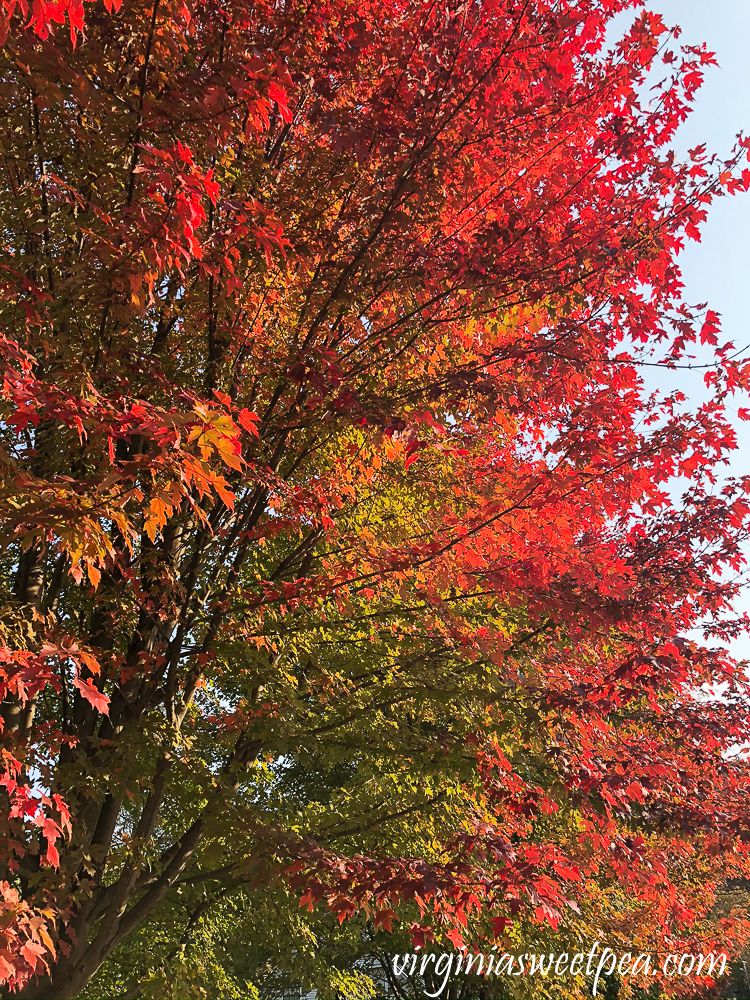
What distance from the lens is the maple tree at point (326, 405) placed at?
3.53 m

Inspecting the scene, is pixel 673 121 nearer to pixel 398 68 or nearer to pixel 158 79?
pixel 398 68

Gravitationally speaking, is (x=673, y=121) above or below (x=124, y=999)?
above

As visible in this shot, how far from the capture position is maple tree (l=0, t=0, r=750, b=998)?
139 inches

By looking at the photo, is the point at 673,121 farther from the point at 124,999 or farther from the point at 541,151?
the point at 124,999

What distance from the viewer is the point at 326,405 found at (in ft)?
16.1

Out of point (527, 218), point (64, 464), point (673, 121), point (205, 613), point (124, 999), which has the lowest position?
point (124, 999)

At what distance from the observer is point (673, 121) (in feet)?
16.1

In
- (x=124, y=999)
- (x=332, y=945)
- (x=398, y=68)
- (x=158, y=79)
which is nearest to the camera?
(x=158, y=79)

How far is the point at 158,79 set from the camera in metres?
3.77

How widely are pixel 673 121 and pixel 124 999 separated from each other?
9380 millimetres

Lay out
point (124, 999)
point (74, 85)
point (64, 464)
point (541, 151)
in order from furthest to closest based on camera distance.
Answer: point (124, 999) < point (64, 464) < point (541, 151) < point (74, 85)

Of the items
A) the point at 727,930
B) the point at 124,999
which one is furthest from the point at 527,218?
the point at 727,930

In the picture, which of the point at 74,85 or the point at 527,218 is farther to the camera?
the point at 527,218

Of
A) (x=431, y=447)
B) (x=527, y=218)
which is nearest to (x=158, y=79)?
(x=527, y=218)
